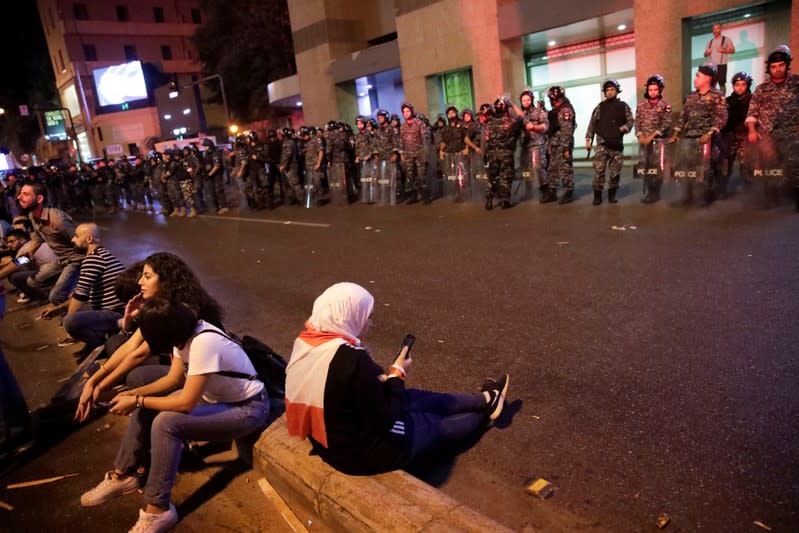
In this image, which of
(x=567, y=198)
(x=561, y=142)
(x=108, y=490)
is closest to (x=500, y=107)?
(x=561, y=142)

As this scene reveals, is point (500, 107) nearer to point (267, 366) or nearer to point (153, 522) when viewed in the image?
point (267, 366)

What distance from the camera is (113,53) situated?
5741cm

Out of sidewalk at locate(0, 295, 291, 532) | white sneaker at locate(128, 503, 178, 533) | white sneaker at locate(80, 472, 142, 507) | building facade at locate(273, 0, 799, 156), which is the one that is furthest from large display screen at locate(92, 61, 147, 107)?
white sneaker at locate(128, 503, 178, 533)

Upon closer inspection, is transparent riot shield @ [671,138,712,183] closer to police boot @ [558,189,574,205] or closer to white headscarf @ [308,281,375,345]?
police boot @ [558,189,574,205]

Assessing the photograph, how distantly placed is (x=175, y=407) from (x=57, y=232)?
4454 mm

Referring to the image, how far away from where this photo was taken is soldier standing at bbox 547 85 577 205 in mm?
10578

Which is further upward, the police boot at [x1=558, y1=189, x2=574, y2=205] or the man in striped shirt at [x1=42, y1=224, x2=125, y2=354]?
the man in striped shirt at [x1=42, y1=224, x2=125, y2=354]

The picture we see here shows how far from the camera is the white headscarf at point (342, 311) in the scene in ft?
8.97

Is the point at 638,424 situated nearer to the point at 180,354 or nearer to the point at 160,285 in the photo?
the point at 180,354

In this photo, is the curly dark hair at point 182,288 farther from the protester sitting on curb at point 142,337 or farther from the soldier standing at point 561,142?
the soldier standing at point 561,142

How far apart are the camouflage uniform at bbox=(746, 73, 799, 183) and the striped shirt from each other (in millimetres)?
8176

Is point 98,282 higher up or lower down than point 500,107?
lower down

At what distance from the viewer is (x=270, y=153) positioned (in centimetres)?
1611

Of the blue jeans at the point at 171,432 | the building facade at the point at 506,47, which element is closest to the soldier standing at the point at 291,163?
the building facade at the point at 506,47
